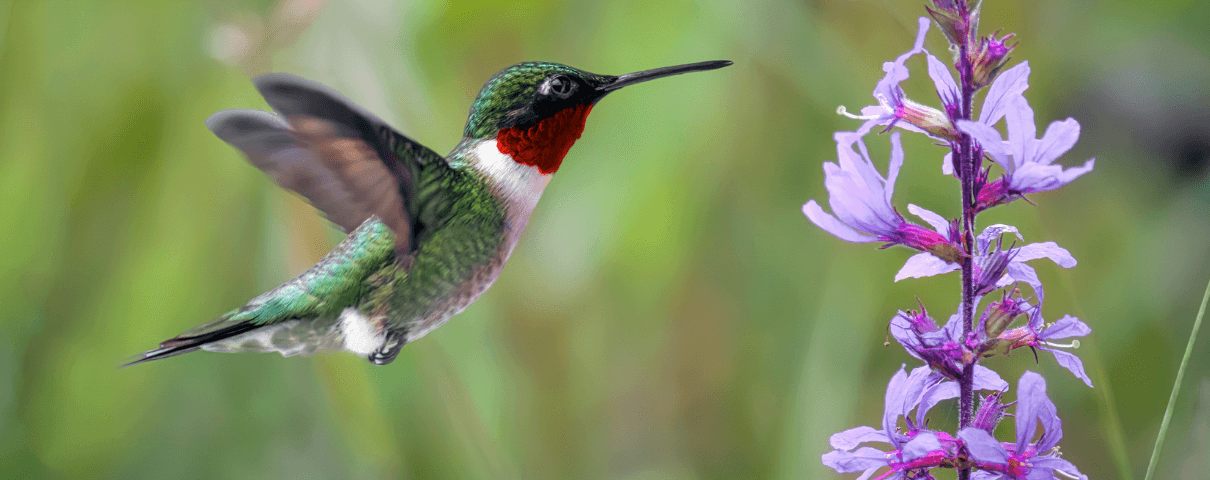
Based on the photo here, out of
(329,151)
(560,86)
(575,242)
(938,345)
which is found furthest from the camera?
(575,242)

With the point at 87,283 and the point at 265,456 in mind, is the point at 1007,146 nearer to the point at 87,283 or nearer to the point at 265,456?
the point at 265,456

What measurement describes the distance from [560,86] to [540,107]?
42 mm

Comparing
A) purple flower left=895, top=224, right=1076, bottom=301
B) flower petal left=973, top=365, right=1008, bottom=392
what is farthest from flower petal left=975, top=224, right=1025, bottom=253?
flower petal left=973, top=365, right=1008, bottom=392

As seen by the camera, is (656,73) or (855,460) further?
(656,73)

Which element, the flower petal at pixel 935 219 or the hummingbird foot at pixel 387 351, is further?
the hummingbird foot at pixel 387 351

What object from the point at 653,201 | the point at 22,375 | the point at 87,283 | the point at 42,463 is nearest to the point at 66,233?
the point at 87,283

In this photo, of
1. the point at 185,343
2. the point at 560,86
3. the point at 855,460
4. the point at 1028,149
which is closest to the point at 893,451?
the point at 855,460

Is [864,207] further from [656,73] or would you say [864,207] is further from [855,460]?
[656,73]

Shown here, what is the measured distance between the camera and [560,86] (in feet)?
3.43

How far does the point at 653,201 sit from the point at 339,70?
668mm

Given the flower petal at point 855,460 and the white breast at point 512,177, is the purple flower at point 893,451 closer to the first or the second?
the flower petal at point 855,460

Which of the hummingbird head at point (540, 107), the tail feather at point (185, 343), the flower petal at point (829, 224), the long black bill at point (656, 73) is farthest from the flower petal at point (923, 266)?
the tail feather at point (185, 343)

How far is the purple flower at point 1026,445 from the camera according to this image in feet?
1.98

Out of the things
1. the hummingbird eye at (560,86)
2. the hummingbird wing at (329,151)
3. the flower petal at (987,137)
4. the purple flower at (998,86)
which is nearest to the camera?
the flower petal at (987,137)
